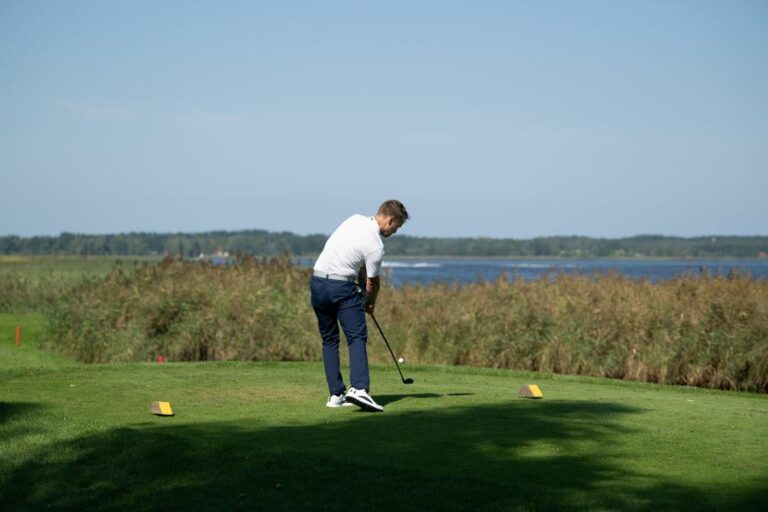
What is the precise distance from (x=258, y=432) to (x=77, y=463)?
1453 mm

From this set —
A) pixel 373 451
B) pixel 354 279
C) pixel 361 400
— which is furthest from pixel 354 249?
pixel 373 451

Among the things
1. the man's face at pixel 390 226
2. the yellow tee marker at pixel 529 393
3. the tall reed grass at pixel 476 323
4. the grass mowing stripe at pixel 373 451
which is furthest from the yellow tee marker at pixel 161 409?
the tall reed grass at pixel 476 323

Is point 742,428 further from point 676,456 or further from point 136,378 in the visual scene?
point 136,378

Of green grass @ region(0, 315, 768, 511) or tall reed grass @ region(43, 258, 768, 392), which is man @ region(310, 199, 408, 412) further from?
tall reed grass @ region(43, 258, 768, 392)

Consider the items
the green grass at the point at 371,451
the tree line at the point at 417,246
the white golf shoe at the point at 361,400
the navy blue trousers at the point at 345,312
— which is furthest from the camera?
the tree line at the point at 417,246

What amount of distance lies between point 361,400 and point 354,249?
1.40 metres

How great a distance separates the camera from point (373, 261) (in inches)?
378

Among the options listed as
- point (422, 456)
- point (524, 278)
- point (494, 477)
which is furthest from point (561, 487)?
point (524, 278)

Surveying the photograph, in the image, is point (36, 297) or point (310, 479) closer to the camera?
point (310, 479)

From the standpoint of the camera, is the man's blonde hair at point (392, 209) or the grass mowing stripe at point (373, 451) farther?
the man's blonde hair at point (392, 209)

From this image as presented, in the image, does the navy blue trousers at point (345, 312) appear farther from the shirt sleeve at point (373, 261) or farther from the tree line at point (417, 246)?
the tree line at point (417, 246)

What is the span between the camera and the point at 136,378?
12438 mm

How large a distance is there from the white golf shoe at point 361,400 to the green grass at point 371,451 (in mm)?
144

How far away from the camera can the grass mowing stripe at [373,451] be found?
6.30 metres
